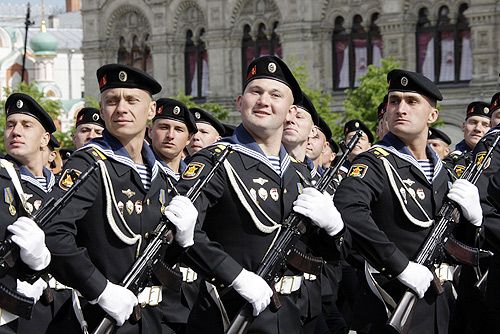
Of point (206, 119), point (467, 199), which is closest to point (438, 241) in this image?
point (467, 199)

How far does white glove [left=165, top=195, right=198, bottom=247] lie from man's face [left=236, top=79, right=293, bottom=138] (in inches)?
31.4

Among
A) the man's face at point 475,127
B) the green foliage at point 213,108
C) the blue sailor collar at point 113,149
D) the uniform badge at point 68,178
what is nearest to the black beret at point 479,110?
the man's face at point 475,127

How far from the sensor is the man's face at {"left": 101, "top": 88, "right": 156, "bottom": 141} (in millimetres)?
7602

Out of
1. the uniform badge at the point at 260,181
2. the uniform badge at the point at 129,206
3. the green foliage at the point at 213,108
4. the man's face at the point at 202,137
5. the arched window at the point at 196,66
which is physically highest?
the uniform badge at the point at 260,181

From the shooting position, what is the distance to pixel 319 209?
7.50 m

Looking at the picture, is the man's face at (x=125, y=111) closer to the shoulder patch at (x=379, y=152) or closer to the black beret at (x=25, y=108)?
the shoulder patch at (x=379, y=152)

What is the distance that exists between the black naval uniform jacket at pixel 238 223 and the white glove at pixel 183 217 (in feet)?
0.38

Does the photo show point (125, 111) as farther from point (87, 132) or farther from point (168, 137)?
point (87, 132)

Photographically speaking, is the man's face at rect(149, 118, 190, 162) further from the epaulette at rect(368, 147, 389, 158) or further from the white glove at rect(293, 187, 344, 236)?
the white glove at rect(293, 187, 344, 236)

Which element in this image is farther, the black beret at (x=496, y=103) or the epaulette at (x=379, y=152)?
the black beret at (x=496, y=103)

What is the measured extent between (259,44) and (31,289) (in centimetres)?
4131

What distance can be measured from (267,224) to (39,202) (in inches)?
84.7

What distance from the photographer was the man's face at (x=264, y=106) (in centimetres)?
779

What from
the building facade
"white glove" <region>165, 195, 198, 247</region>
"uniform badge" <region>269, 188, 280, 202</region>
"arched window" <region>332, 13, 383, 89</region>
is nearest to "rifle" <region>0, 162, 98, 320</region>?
"white glove" <region>165, 195, 198, 247</region>
